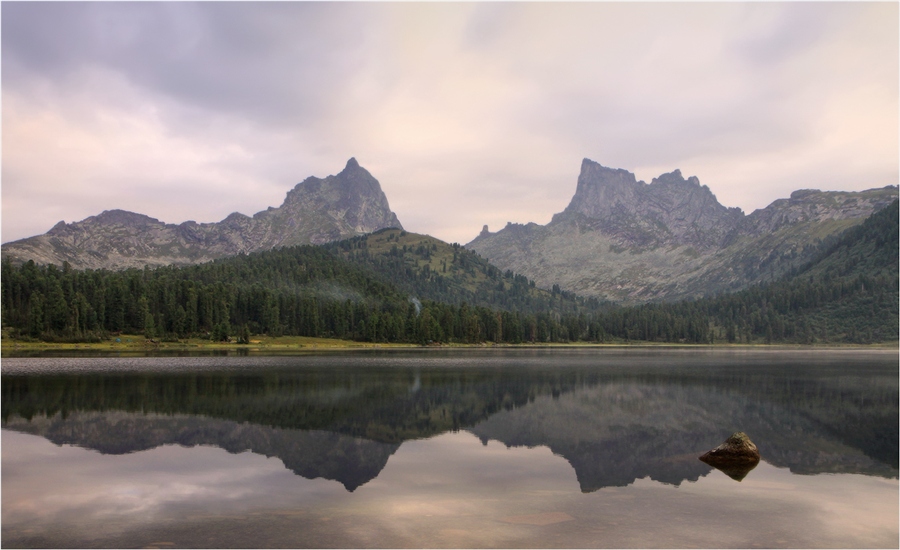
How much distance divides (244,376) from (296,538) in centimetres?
6350

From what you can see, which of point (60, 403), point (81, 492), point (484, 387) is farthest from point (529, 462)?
point (60, 403)

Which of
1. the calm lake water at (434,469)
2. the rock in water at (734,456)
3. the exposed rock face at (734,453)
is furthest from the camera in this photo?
the exposed rock face at (734,453)

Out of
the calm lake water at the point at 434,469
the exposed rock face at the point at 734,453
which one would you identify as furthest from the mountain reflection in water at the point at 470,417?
the exposed rock face at the point at 734,453

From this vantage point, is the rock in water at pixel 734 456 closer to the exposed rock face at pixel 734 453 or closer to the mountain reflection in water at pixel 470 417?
the exposed rock face at pixel 734 453

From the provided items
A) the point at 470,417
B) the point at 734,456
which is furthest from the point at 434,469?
the point at 470,417

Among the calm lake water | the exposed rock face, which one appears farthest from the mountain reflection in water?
the exposed rock face

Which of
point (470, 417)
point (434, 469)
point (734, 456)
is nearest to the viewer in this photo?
point (434, 469)

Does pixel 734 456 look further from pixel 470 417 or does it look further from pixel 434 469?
pixel 470 417

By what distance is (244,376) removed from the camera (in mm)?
79438

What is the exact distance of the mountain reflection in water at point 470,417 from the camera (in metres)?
34.6

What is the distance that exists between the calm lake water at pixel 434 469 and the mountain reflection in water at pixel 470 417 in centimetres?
27

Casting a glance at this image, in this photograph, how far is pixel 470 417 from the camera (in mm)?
49156

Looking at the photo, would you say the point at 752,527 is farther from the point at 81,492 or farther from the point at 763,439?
the point at 81,492

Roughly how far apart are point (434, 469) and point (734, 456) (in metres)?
17.5
